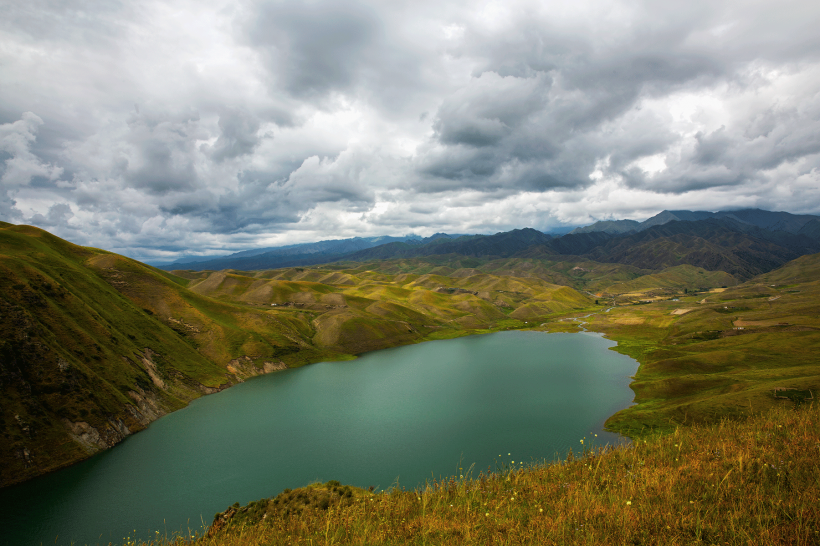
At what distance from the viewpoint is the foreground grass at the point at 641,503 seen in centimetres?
684

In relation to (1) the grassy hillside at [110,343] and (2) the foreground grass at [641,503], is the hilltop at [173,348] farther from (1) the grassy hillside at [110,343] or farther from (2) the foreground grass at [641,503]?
(2) the foreground grass at [641,503]

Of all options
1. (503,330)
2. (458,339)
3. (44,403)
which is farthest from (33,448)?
(503,330)

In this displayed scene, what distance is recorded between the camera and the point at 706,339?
119m

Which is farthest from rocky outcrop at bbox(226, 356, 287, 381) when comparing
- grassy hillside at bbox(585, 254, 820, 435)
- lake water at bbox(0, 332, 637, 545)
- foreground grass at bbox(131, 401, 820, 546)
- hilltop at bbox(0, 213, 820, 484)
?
foreground grass at bbox(131, 401, 820, 546)

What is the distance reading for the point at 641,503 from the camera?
27.0 feet

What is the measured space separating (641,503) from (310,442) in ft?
190

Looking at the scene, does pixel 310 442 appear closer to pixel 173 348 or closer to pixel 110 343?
pixel 110 343

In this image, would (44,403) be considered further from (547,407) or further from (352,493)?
(547,407)

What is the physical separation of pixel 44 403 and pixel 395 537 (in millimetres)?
A: 73257

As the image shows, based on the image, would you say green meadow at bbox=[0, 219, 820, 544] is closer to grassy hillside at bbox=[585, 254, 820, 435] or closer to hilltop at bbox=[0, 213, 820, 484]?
hilltop at bbox=[0, 213, 820, 484]

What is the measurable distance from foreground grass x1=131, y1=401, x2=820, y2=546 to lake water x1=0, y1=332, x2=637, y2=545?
5730 mm

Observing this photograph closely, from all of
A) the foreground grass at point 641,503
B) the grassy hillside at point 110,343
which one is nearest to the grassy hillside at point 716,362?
the foreground grass at point 641,503

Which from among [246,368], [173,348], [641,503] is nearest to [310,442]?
[641,503]

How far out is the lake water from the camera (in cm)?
4088
